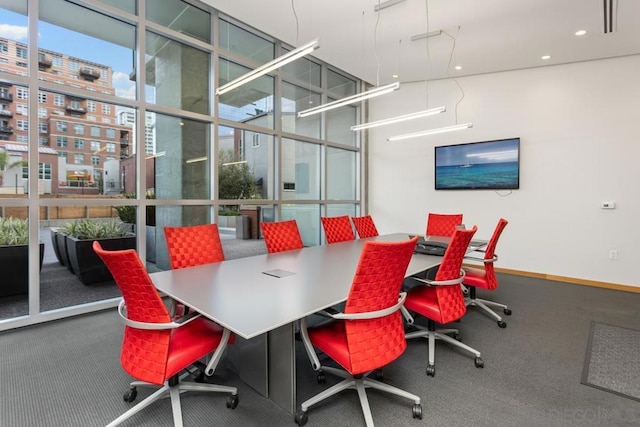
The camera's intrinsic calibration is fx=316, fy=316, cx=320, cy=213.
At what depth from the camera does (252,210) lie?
4996mm

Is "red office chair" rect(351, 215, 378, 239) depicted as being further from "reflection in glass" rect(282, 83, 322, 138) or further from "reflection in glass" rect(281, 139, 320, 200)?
"reflection in glass" rect(282, 83, 322, 138)

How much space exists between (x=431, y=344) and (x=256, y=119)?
397 centimetres

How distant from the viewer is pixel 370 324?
175cm

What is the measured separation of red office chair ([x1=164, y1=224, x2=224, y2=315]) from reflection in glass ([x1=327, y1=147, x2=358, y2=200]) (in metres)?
3.53

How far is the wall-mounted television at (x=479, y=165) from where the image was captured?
546cm

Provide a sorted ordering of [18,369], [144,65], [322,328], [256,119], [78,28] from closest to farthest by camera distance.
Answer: [322,328], [18,369], [78,28], [144,65], [256,119]

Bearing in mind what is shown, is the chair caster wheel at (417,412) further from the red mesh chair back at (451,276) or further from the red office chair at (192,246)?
the red office chair at (192,246)

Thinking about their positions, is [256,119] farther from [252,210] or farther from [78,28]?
[78,28]

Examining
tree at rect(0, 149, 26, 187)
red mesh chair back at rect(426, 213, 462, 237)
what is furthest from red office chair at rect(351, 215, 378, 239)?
tree at rect(0, 149, 26, 187)

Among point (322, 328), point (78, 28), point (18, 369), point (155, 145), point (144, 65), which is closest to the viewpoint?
point (322, 328)

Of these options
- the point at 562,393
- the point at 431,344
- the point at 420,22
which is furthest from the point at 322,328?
the point at 420,22

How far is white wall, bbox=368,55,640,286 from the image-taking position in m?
4.69

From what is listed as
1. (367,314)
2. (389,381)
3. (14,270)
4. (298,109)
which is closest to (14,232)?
(14,270)

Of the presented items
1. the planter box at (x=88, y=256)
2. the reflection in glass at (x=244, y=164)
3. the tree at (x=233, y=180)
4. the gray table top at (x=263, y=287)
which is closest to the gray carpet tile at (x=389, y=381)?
the planter box at (x=88, y=256)
